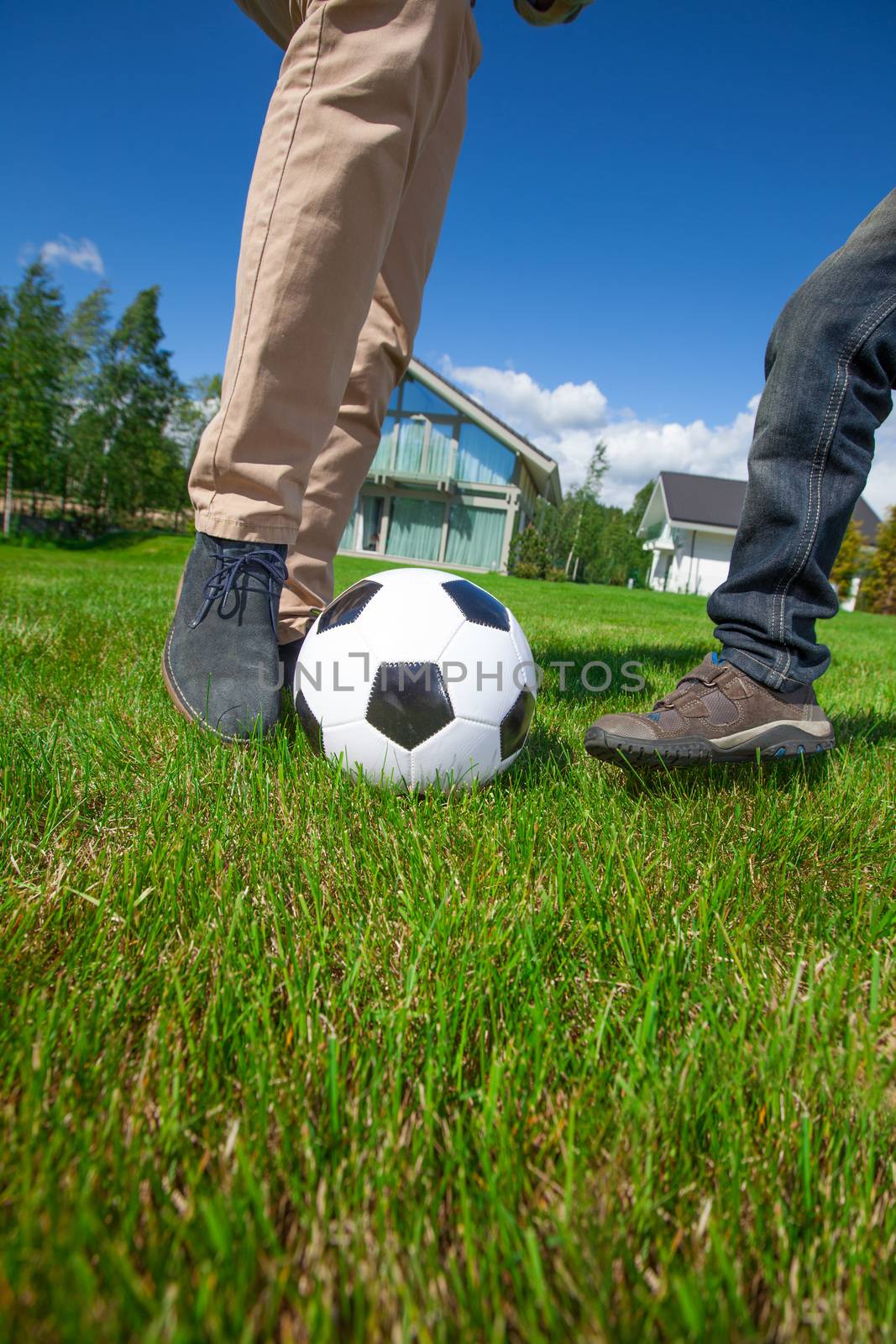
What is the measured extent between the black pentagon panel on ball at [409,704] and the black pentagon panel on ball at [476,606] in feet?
0.75

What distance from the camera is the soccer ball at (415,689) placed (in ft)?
5.56

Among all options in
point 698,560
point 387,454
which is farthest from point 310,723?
point 698,560

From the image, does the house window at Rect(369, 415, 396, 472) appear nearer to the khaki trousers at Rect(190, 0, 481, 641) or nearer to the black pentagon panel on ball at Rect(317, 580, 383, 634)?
the khaki trousers at Rect(190, 0, 481, 641)

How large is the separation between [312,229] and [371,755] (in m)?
1.43

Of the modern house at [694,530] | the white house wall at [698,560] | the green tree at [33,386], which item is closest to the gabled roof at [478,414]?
the modern house at [694,530]

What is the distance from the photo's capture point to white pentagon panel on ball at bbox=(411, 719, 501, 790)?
5.53 ft

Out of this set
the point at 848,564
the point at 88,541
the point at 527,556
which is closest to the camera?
the point at 527,556

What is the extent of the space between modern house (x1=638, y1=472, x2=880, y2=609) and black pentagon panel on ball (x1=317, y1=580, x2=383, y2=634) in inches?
1268

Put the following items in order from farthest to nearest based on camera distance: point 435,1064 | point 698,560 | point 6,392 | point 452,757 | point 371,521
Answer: point 698,560, point 6,392, point 371,521, point 452,757, point 435,1064

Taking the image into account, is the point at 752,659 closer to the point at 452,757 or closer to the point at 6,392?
the point at 452,757

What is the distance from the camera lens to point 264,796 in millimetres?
1503

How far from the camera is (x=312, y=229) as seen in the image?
186 centimetres

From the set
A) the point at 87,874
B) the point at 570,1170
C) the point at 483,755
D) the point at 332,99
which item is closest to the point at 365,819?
the point at 483,755

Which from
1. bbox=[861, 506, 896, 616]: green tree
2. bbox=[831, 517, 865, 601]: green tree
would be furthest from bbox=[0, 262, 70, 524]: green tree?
bbox=[861, 506, 896, 616]: green tree
